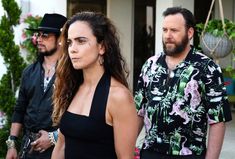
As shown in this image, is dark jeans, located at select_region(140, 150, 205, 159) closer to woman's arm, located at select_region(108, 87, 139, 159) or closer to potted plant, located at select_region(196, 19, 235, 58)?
woman's arm, located at select_region(108, 87, 139, 159)

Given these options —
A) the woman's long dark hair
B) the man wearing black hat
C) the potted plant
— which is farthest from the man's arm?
the potted plant

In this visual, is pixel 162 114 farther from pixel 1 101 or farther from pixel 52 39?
→ pixel 1 101

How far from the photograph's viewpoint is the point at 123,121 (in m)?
2.41

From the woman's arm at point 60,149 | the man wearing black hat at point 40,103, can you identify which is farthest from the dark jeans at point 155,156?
the woman's arm at point 60,149

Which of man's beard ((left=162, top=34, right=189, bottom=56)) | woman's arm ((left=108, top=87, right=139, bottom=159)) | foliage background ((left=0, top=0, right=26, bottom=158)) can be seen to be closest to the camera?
woman's arm ((left=108, top=87, right=139, bottom=159))

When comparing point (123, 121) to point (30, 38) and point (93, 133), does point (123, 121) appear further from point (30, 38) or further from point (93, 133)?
point (30, 38)

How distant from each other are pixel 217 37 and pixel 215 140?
2904 mm

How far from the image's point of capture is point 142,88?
364cm

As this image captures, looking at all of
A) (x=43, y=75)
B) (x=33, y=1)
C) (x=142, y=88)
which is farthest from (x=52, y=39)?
(x=33, y=1)

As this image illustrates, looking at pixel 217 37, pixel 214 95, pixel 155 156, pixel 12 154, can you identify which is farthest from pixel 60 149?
pixel 217 37

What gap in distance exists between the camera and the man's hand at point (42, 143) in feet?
12.1

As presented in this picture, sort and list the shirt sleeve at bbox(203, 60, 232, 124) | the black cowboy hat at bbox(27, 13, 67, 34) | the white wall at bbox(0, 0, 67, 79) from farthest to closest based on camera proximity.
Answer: the white wall at bbox(0, 0, 67, 79), the black cowboy hat at bbox(27, 13, 67, 34), the shirt sleeve at bbox(203, 60, 232, 124)

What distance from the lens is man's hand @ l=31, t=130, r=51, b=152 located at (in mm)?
3703

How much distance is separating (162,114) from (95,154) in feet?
3.42
